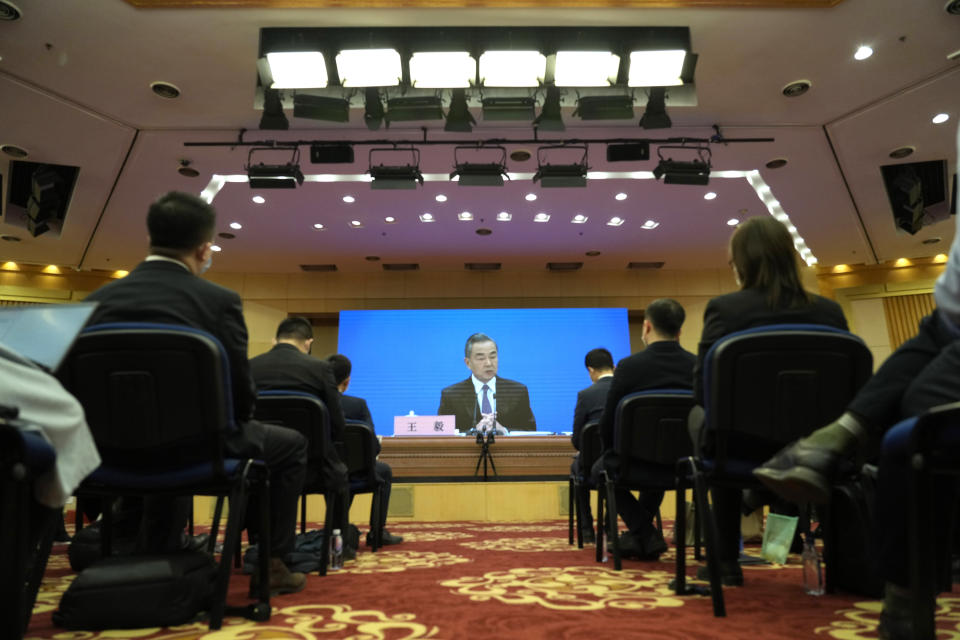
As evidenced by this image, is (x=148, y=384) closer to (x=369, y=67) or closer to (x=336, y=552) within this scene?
(x=336, y=552)

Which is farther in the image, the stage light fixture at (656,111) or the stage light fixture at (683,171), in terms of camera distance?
the stage light fixture at (683,171)

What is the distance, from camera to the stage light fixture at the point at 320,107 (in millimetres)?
5641

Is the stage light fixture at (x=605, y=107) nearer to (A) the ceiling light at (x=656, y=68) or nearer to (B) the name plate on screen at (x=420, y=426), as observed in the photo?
(A) the ceiling light at (x=656, y=68)

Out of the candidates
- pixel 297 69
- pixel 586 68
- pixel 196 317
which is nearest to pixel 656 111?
pixel 586 68

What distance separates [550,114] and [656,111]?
0.99 metres

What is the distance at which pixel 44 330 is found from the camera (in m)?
1.27

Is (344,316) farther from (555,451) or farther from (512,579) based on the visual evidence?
(512,579)

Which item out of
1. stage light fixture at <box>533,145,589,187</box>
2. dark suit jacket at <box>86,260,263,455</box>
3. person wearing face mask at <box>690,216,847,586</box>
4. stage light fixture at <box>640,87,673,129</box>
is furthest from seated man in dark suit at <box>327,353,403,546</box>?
stage light fixture at <box>640,87,673,129</box>

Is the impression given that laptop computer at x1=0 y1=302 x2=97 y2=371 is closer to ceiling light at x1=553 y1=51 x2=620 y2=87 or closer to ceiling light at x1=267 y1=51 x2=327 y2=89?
ceiling light at x1=267 y1=51 x2=327 y2=89

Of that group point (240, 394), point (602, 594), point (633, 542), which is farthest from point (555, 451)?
point (240, 394)

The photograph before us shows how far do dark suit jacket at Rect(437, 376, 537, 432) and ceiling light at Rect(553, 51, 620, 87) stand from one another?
5.72 metres

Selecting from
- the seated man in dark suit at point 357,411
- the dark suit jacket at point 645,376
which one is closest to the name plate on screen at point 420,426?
the seated man in dark suit at point 357,411

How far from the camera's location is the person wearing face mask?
6.22 feet

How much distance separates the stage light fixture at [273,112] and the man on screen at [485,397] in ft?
18.3
